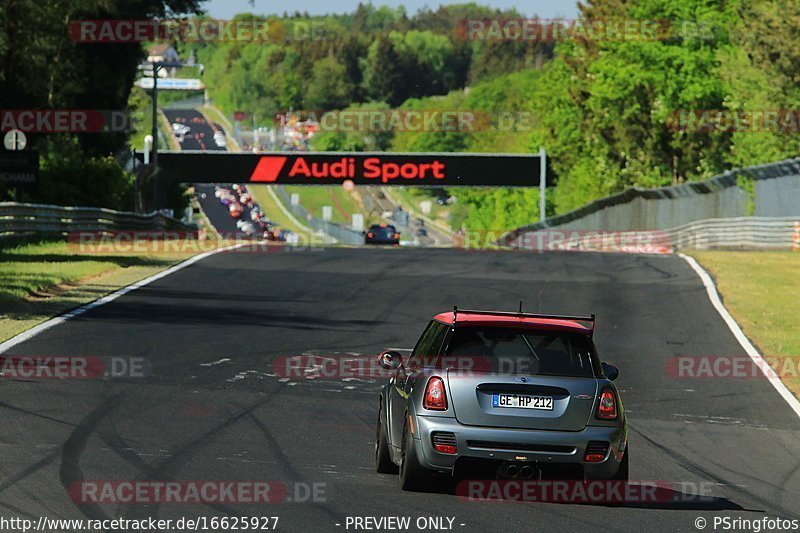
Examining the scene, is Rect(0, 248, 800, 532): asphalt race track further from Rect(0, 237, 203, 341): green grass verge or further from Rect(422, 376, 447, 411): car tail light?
Rect(0, 237, 203, 341): green grass verge

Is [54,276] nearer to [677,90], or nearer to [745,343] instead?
[745,343]

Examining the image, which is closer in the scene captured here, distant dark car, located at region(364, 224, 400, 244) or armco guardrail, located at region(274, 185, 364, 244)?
distant dark car, located at region(364, 224, 400, 244)

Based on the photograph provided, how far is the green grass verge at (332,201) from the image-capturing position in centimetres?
17550

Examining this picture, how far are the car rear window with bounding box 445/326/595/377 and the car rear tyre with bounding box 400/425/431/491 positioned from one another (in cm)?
68

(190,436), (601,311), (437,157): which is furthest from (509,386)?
(437,157)

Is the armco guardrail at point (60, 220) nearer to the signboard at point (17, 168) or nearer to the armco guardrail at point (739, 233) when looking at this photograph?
the signboard at point (17, 168)

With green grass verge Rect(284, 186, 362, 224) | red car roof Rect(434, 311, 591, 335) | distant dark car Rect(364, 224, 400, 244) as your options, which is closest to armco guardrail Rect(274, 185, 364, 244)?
green grass verge Rect(284, 186, 362, 224)

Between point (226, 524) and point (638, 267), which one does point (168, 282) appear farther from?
point (226, 524)

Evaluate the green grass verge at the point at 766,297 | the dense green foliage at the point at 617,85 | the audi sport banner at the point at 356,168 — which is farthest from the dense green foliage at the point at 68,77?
the green grass verge at the point at 766,297

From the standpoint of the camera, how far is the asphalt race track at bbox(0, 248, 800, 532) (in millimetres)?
9836

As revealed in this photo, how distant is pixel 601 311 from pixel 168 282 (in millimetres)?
8747

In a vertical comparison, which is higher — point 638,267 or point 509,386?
point 509,386

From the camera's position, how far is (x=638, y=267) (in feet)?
111

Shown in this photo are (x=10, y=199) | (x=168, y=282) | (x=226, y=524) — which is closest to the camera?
(x=226, y=524)
